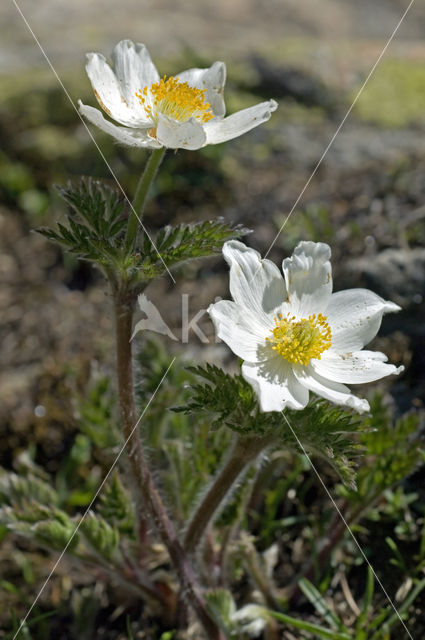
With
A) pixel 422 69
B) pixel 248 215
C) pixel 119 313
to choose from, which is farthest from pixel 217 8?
pixel 119 313

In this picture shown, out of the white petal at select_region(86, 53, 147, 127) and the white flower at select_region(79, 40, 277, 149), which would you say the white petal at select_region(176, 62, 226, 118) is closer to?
the white flower at select_region(79, 40, 277, 149)

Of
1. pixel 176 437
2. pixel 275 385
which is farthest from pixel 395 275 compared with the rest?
pixel 275 385

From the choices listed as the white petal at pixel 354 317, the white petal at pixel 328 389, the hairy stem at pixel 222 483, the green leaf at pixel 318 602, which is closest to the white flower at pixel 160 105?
the white petal at pixel 354 317

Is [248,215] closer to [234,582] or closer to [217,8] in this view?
[234,582]

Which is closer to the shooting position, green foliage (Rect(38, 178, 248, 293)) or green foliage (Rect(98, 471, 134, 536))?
green foliage (Rect(38, 178, 248, 293))

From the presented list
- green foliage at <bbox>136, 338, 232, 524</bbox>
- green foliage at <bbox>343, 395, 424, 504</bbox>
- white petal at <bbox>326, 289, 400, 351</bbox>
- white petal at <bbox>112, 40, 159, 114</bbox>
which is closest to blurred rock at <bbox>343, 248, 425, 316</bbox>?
green foliage at <bbox>343, 395, 424, 504</bbox>

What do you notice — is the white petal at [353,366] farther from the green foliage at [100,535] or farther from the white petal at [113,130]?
the green foliage at [100,535]
